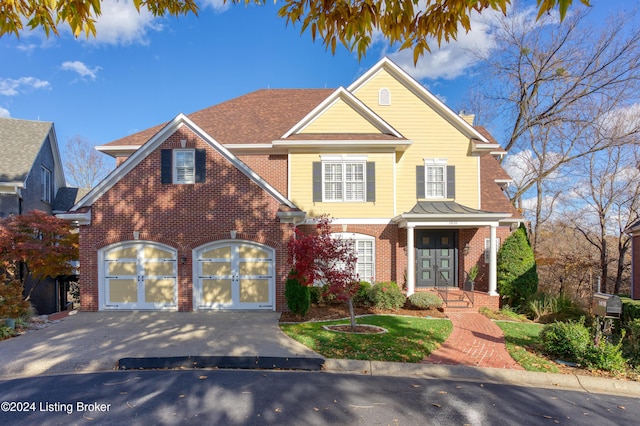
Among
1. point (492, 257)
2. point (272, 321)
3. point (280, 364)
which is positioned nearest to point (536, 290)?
point (492, 257)

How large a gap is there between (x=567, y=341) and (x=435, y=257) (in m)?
7.35

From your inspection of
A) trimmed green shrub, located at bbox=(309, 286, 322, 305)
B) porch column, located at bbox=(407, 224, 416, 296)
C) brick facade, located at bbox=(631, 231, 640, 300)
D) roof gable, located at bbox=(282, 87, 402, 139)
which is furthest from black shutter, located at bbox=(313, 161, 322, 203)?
brick facade, located at bbox=(631, 231, 640, 300)

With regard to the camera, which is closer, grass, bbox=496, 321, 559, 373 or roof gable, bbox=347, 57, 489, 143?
grass, bbox=496, 321, 559, 373

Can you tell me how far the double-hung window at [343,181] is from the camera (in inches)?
560

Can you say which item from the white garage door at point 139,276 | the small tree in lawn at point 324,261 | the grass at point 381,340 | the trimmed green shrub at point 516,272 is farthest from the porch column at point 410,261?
the white garage door at point 139,276

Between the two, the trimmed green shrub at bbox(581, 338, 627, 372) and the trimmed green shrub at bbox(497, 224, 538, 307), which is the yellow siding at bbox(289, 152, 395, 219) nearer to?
the trimmed green shrub at bbox(497, 224, 538, 307)

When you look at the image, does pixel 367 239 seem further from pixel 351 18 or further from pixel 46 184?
pixel 46 184

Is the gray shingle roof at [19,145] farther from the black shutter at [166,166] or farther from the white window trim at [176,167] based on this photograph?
the white window trim at [176,167]

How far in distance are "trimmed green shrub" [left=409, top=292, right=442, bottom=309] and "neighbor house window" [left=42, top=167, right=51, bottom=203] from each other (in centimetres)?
1840

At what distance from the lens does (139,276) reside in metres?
11.9

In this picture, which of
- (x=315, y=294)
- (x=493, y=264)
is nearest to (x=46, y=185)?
(x=315, y=294)

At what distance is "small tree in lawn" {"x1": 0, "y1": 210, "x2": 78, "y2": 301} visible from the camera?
10.6m

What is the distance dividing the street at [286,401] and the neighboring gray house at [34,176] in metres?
11.0

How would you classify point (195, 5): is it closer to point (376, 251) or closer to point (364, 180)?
point (364, 180)
